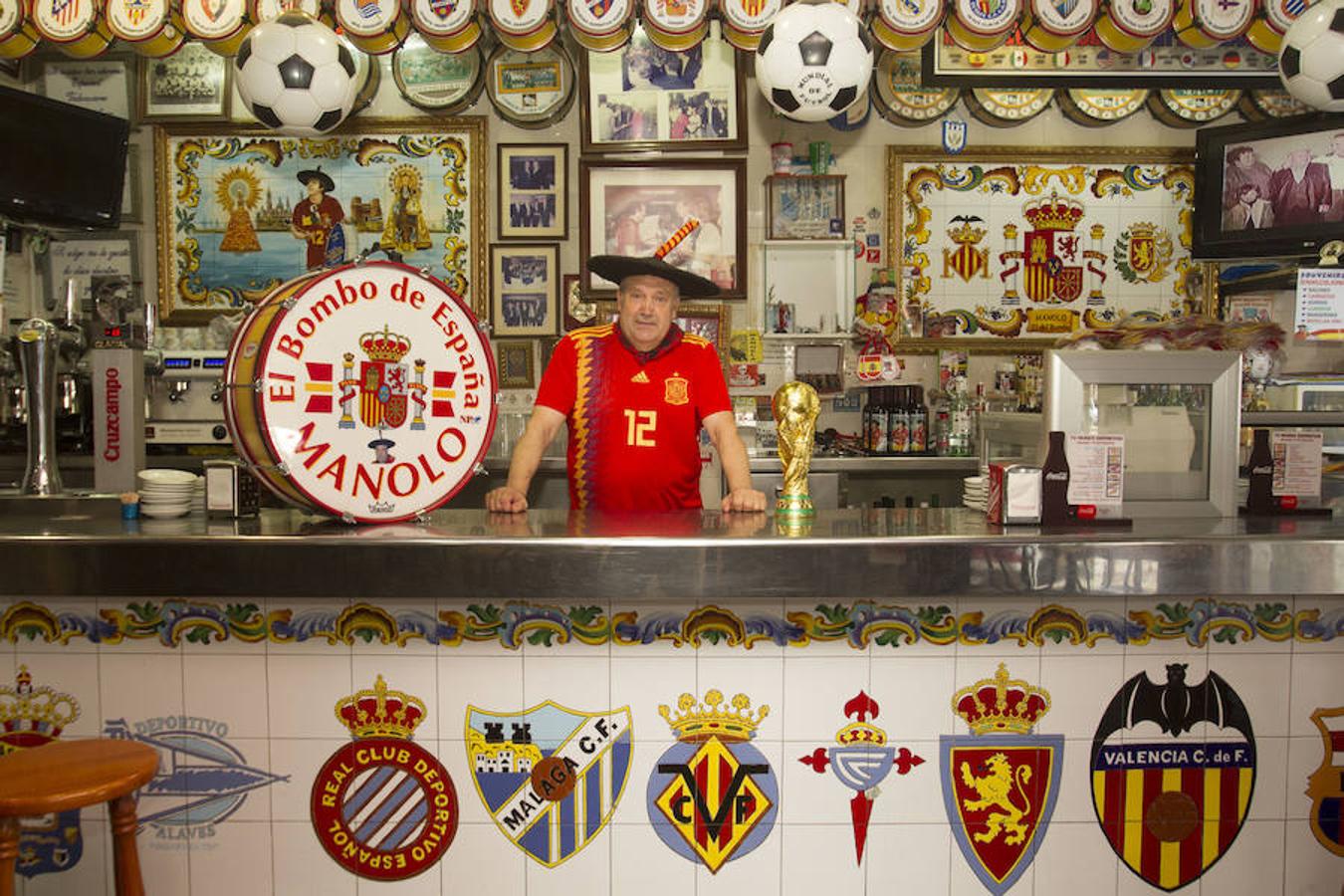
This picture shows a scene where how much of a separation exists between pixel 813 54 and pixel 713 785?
9.06ft

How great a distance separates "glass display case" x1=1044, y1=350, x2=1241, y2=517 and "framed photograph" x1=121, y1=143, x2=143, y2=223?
4985 mm

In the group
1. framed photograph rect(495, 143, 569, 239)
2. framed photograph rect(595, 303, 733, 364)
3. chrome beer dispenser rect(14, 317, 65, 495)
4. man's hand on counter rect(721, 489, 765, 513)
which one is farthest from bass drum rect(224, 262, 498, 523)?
framed photograph rect(495, 143, 569, 239)

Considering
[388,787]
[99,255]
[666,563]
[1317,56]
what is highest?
[1317,56]

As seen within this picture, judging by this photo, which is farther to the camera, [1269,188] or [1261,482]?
[1269,188]

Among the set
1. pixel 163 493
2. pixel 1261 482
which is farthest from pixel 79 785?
pixel 1261 482

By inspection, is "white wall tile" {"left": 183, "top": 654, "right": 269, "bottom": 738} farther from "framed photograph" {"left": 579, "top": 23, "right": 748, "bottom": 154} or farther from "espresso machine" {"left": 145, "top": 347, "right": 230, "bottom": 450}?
"framed photograph" {"left": 579, "top": 23, "right": 748, "bottom": 154}

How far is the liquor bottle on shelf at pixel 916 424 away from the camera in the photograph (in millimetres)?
5105

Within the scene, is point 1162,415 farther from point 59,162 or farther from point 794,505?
point 59,162

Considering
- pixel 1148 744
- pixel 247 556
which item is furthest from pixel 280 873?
pixel 1148 744

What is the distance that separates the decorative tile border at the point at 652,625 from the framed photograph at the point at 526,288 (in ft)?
11.4

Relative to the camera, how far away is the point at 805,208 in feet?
17.4

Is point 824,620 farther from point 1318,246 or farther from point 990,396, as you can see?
point 1318,246

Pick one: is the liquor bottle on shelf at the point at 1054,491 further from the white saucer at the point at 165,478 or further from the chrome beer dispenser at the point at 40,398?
the chrome beer dispenser at the point at 40,398

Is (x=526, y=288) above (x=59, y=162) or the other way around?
the other way around
